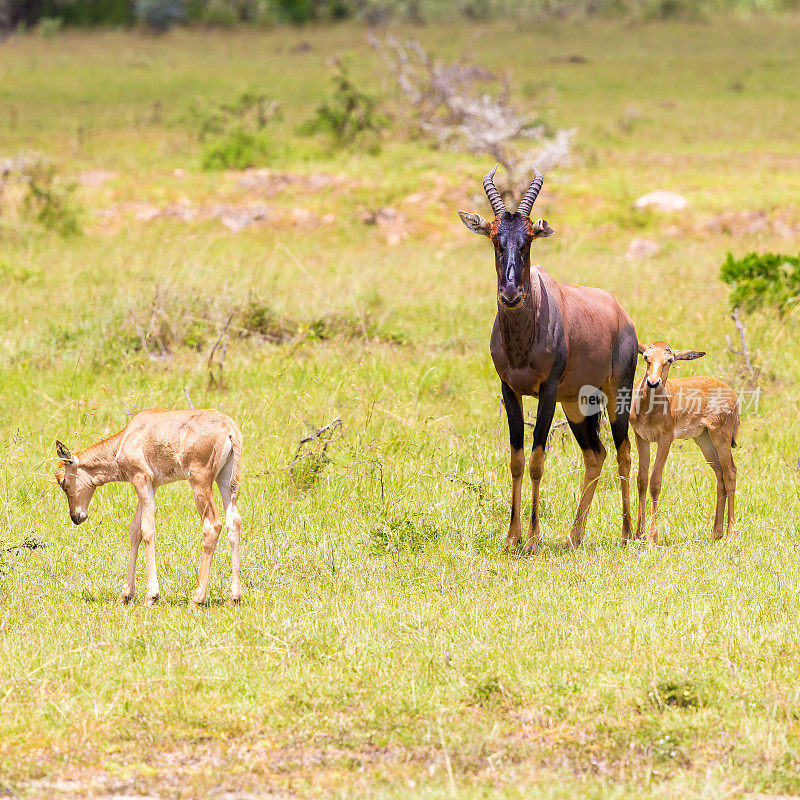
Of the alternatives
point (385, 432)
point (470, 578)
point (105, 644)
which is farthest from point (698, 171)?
point (105, 644)

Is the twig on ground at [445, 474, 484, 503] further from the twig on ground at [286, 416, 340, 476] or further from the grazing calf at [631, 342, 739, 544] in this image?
the grazing calf at [631, 342, 739, 544]

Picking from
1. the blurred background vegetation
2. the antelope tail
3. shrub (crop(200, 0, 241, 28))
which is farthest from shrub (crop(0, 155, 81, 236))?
the blurred background vegetation

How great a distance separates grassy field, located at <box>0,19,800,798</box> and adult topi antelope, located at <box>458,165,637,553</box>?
0.57 metres

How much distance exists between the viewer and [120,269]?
15445mm

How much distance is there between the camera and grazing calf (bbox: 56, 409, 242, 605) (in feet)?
20.5

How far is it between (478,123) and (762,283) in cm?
1053

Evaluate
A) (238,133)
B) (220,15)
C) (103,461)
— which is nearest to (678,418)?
(103,461)

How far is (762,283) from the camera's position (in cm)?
1327

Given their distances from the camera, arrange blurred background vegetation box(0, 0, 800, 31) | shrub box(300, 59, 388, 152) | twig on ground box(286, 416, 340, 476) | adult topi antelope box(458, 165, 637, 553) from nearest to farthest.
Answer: adult topi antelope box(458, 165, 637, 553), twig on ground box(286, 416, 340, 476), shrub box(300, 59, 388, 152), blurred background vegetation box(0, 0, 800, 31)

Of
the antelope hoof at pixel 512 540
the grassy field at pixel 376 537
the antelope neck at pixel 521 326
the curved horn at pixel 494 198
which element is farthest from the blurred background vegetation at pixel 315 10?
the antelope hoof at pixel 512 540

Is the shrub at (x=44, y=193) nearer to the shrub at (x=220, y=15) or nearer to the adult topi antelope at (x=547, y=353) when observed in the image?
the adult topi antelope at (x=547, y=353)

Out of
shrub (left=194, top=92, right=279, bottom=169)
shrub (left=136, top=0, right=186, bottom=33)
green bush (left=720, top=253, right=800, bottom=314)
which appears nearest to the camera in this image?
green bush (left=720, top=253, right=800, bottom=314)

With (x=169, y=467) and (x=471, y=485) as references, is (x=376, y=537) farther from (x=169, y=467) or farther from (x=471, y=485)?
(x=169, y=467)

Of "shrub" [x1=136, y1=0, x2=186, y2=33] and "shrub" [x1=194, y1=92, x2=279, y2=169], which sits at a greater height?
"shrub" [x1=136, y1=0, x2=186, y2=33]
